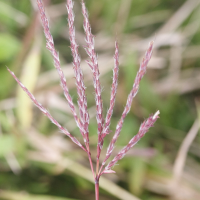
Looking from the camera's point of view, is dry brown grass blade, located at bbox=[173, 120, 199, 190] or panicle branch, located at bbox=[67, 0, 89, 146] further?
dry brown grass blade, located at bbox=[173, 120, 199, 190]

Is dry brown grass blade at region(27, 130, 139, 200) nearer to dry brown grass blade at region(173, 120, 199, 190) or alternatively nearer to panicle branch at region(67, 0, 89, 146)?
dry brown grass blade at region(173, 120, 199, 190)

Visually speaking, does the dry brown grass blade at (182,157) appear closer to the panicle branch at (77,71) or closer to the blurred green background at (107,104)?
the blurred green background at (107,104)

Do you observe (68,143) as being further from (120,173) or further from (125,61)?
(125,61)

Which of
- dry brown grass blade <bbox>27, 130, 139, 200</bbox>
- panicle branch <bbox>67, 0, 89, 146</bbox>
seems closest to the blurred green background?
dry brown grass blade <bbox>27, 130, 139, 200</bbox>

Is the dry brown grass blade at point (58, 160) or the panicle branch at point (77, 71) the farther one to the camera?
the dry brown grass blade at point (58, 160)

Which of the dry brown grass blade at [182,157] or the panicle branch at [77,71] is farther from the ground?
the dry brown grass blade at [182,157]

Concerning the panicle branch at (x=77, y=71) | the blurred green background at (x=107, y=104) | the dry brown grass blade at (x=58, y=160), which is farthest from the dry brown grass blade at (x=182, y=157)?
the panicle branch at (x=77, y=71)

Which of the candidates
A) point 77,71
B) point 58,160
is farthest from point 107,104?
point 77,71

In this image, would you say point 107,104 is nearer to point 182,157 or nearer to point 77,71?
point 182,157
